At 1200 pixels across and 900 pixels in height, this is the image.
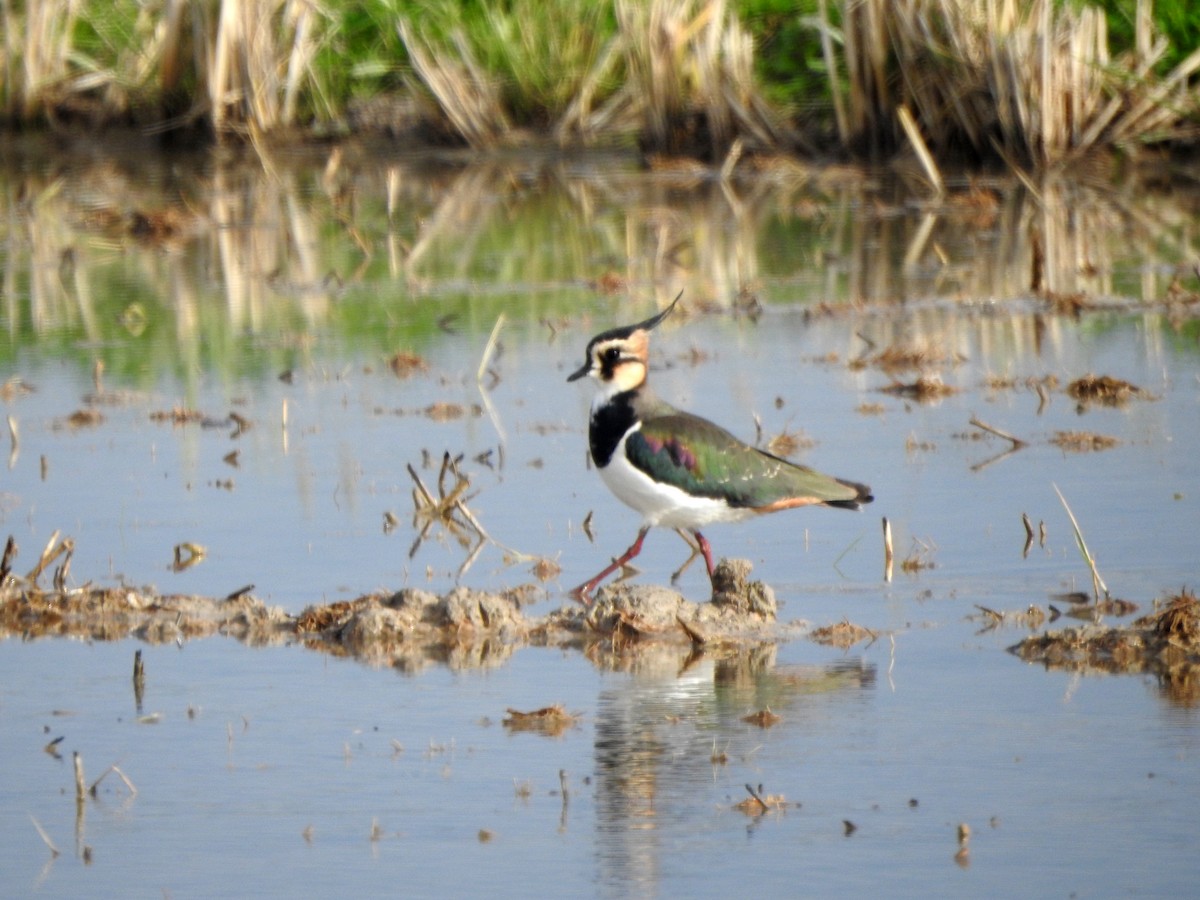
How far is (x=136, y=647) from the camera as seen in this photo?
629 centimetres

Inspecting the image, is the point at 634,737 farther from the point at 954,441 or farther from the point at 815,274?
the point at 815,274

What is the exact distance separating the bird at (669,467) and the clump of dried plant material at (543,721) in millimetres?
1191

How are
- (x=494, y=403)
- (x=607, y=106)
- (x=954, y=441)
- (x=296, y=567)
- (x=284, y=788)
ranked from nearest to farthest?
(x=284, y=788), (x=296, y=567), (x=954, y=441), (x=494, y=403), (x=607, y=106)

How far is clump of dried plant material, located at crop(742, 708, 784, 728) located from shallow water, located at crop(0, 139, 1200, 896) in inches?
2.4

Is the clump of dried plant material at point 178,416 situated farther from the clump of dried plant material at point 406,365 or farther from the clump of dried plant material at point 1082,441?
the clump of dried plant material at point 1082,441

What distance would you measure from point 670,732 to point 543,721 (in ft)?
1.06

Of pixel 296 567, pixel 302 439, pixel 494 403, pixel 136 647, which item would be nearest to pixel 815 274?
pixel 494 403

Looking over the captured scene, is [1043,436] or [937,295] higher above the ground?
[937,295]

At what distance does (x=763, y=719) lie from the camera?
545 cm

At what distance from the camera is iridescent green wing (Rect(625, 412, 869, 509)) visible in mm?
6805

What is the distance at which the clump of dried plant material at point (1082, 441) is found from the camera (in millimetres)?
8609

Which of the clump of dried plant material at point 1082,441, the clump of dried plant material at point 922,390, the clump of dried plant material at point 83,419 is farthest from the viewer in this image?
the clump of dried plant material at point 922,390

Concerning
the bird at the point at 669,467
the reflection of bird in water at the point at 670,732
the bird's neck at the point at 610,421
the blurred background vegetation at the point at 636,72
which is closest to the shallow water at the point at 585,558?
the reflection of bird in water at the point at 670,732

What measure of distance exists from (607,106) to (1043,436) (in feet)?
38.8
